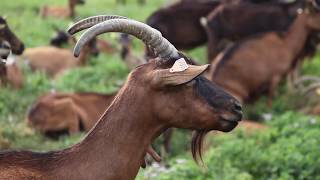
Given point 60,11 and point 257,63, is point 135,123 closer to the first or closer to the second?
point 257,63

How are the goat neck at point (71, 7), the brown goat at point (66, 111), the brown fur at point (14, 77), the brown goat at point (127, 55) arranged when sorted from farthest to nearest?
the goat neck at point (71, 7) → the brown goat at point (127, 55) → the brown fur at point (14, 77) → the brown goat at point (66, 111)

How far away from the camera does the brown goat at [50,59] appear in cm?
1350

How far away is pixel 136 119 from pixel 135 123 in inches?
1.0

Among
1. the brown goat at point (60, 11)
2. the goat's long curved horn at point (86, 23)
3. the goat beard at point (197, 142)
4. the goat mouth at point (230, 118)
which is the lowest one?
the brown goat at point (60, 11)

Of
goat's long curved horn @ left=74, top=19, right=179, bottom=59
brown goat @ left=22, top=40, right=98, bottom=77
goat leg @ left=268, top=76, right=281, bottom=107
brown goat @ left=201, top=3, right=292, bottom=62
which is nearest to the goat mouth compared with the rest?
goat's long curved horn @ left=74, top=19, right=179, bottom=59

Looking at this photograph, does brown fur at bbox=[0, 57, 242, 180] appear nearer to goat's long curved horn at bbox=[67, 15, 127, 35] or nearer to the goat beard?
the goat beard

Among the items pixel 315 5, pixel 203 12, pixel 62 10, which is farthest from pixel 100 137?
pixel 62 10

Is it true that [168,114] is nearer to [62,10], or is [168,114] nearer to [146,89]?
[146,89]

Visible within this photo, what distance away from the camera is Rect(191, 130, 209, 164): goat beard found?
169 inches

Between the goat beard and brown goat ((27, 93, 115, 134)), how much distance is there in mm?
5141

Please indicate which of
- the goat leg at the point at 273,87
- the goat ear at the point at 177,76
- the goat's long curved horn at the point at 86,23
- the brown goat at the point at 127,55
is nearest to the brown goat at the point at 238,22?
the brown goat at the point at 127,55

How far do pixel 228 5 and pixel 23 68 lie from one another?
382 centimetres

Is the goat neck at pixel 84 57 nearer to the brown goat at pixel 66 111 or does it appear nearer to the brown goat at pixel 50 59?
the brown goat at pixel 50 59

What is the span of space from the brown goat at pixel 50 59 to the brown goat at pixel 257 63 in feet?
11.1
